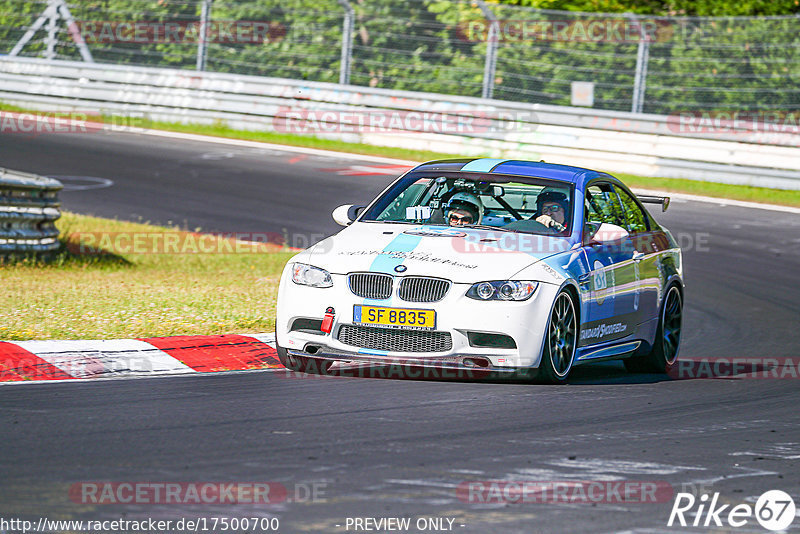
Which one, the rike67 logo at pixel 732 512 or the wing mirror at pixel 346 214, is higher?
the wing mirror at pixel 346 214

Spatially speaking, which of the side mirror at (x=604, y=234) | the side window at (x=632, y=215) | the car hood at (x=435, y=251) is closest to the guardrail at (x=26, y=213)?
the car hood at (x=435, y=251)

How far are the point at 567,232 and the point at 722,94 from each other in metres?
13.4

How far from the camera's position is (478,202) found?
9672 mm

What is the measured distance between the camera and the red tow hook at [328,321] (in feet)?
27.6

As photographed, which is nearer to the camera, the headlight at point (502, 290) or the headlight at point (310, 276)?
the headlight at point (502, 290)

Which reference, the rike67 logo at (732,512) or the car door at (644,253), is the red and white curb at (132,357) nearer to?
the car door at (644,253)

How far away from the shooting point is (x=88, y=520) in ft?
16.4

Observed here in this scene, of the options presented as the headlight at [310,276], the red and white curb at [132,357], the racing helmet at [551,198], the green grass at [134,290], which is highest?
the racing helmet at [551,198]

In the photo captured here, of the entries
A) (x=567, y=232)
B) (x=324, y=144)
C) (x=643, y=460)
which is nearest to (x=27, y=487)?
(x=643, y=460)

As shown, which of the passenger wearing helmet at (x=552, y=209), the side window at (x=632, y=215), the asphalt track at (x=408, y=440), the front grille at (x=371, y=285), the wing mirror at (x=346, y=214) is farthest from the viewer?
the side window at (x=632, y=215)

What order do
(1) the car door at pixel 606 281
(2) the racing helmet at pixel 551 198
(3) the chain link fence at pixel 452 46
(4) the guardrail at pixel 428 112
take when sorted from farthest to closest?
1. (3) the chain link fence at pixel 452 46
2. (4) the guardrail at pixel 428 112
3. (2) the racing helmet at pixel 551 198
4. (1) the car door at pixel 606 281

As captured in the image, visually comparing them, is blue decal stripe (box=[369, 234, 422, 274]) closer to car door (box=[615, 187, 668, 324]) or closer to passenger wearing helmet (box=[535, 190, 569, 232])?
passenger wearing helmet (box=[535, 190, 569, 232])

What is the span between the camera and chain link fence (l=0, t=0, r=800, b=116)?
852 inches

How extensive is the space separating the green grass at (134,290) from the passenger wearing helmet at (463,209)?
1.93 m
